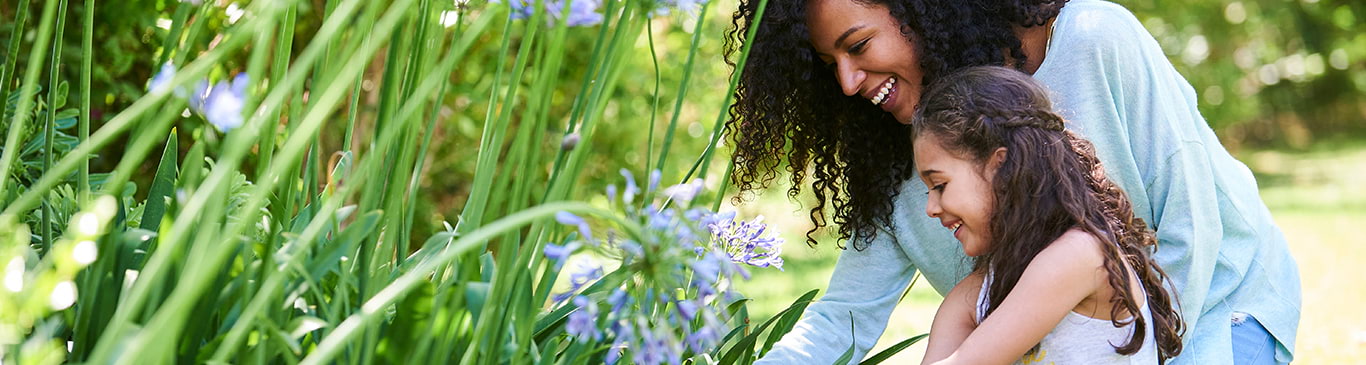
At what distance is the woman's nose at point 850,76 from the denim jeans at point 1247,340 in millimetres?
655

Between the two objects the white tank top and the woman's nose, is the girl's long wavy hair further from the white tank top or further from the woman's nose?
the woman's nose

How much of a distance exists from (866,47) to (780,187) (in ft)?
11.4

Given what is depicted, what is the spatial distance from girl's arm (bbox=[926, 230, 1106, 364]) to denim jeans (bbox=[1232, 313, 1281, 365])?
0.38 m

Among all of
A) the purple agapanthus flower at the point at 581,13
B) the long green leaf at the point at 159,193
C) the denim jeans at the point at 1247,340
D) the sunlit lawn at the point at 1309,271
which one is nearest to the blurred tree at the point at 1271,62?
the sunlit lawn at the point at 1309,271

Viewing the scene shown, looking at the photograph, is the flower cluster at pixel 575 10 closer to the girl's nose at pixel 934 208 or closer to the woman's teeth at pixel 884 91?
the girl's nose at pixel 934 208

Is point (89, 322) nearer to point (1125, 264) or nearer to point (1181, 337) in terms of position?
point (1125, 264)

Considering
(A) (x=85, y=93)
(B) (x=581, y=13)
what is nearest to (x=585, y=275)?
(B) (x=581, y=13)

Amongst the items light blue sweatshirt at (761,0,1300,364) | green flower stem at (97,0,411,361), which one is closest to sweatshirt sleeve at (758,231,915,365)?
light blue sweatshirt at (761,0,1300,364)

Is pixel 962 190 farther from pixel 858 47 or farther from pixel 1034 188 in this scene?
pixel 858 47

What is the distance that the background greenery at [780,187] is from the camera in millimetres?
2637

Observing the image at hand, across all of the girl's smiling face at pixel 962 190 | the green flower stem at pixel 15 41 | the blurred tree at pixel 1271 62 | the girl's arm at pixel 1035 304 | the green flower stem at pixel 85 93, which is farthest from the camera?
the blurred tree at pixel 1271 62

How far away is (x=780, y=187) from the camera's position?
17.8 ft

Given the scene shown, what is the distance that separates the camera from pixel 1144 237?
180 cm

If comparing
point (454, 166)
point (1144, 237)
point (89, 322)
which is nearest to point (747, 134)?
point (1144, 237)
